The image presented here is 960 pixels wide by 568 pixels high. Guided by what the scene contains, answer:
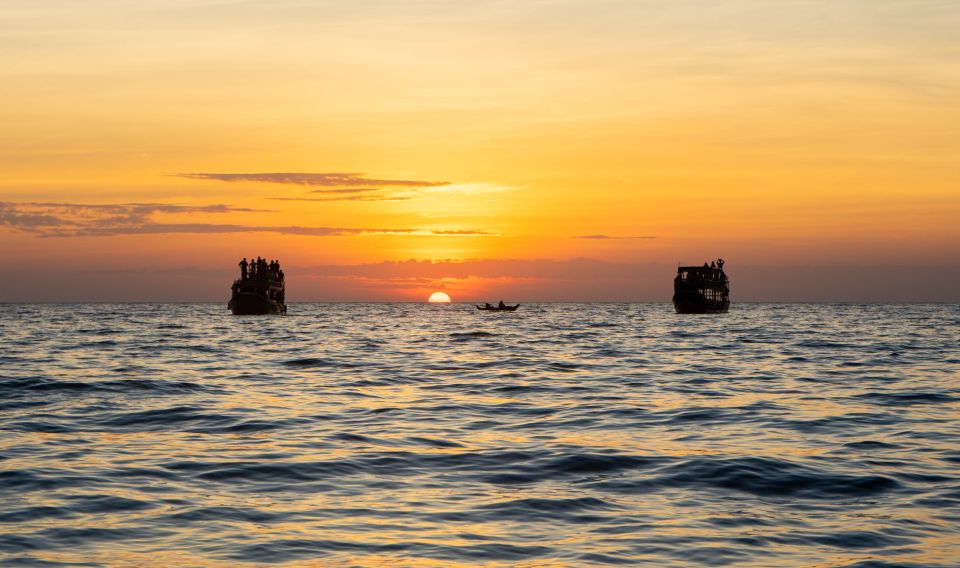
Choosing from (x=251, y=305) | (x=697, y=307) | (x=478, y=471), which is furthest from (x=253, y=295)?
(x=478, y=471)

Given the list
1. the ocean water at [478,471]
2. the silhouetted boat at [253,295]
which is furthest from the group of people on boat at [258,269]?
the ocean water at [478,471]

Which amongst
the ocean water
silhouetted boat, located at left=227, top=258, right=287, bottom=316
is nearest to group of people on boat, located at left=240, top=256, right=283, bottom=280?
silhouetted boat, located at left=227, top=258, right=287, bottom=316

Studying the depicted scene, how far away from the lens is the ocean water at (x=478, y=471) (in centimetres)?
1051

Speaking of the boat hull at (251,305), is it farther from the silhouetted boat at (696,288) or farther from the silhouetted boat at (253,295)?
the silhouetted boat at (696,288)

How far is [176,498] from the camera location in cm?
1279

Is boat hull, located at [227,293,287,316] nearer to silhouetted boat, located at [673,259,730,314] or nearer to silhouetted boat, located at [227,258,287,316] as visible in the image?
silhouetted boat, located at [227,258,287,316]

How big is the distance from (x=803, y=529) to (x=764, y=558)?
4.93 ft

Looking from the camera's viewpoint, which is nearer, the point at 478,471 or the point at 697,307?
the point at 478,471

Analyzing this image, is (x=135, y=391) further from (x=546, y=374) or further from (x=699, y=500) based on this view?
(x=699, y=500)

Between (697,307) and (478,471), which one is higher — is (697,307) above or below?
below

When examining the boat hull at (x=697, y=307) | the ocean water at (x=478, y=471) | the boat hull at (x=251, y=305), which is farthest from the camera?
the boat hull at (x=697, y=307)

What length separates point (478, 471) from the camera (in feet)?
49.2

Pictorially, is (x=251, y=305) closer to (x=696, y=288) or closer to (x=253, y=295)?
(x=253, y=295)

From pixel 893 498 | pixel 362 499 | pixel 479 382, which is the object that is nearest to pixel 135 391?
pixel 479 382
